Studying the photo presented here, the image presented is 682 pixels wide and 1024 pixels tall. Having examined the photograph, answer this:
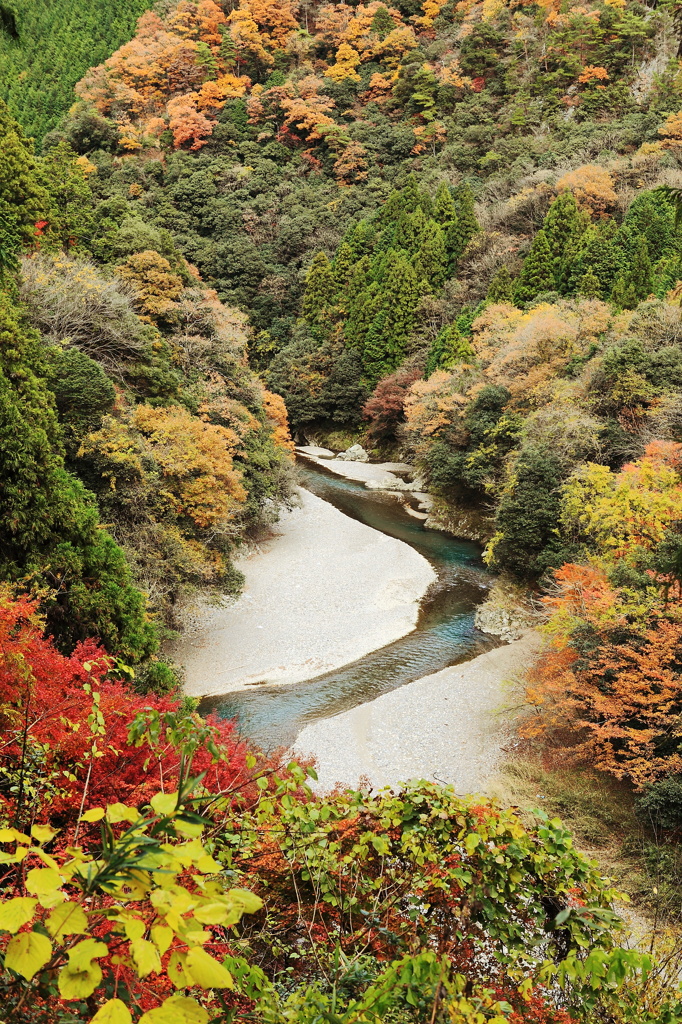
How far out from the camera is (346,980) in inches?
85.7

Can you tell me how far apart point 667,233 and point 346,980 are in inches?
1208

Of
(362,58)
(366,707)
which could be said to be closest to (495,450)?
(366,707)

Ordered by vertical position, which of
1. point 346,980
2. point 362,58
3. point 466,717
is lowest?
point 466,717

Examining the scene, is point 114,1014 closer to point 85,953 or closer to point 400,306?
point 85,953

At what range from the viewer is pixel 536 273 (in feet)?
93.6

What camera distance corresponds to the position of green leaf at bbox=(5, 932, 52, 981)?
1.03 metres

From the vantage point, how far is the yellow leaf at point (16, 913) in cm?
106

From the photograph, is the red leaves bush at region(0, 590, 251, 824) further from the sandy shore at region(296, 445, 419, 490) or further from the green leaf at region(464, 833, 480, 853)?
the sandy shore at region(296, 445, 419, 490)

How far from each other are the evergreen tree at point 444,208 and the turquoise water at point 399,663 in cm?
2217

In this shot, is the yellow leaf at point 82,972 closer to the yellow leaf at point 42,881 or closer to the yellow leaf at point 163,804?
the yellow leaf at point 42,881

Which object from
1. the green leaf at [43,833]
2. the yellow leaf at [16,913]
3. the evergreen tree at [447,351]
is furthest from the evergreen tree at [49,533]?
the evergreen tree at [447,351]

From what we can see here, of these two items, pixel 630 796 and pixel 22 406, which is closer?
pixel 630 796

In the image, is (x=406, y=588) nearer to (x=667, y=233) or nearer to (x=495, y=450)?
(x=495, y=450)

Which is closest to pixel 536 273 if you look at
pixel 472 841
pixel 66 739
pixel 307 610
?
pixel 307 610
